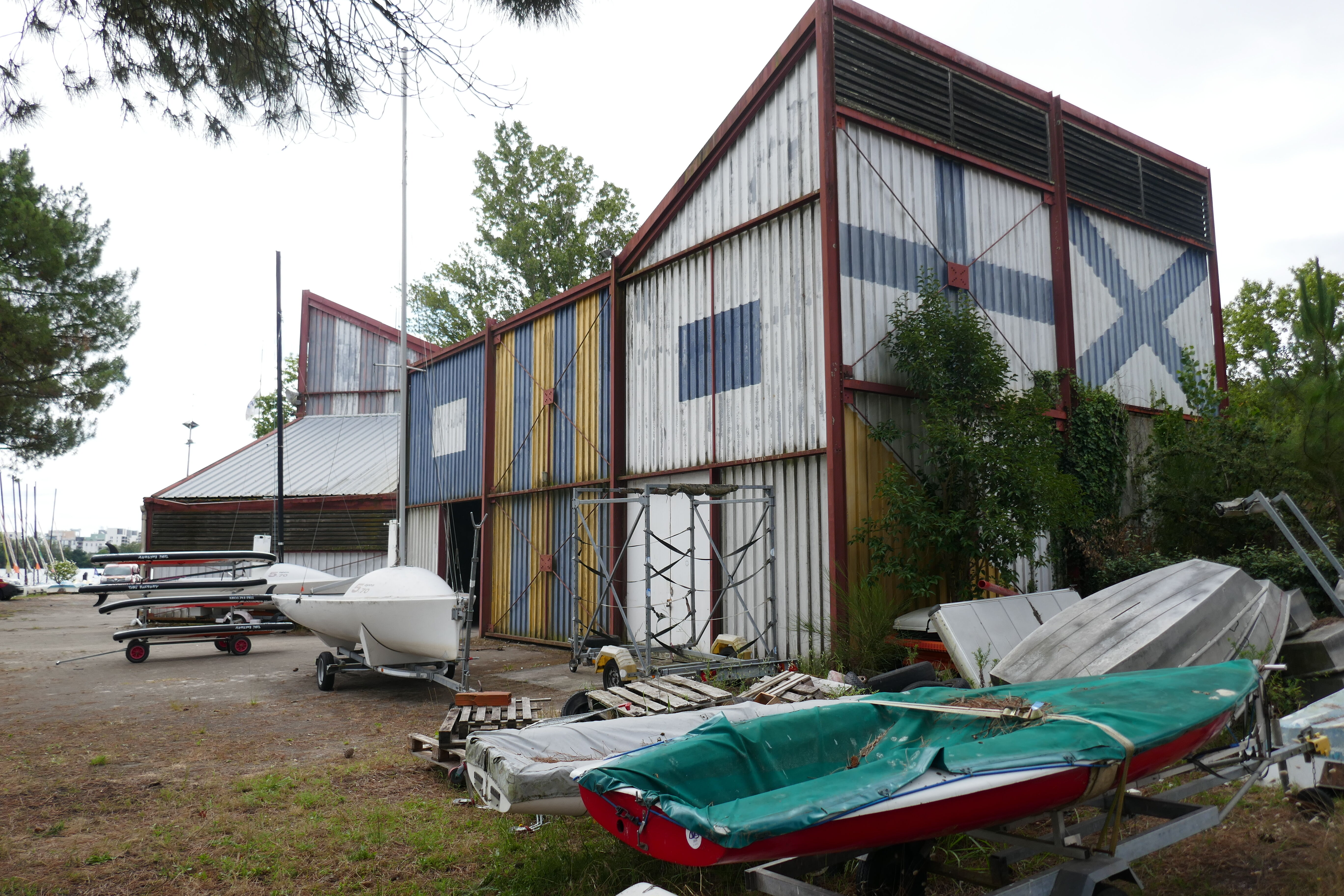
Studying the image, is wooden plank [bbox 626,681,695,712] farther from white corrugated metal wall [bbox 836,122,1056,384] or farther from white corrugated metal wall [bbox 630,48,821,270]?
white corrugated metal wall [bbox 630,48,821,270]

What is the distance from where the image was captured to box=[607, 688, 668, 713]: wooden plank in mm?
6660

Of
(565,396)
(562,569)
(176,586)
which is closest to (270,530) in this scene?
(176,586)

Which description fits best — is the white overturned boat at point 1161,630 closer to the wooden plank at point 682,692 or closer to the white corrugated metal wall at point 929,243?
the wooden plank at point 682,692

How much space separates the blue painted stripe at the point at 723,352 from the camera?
11.3 metres

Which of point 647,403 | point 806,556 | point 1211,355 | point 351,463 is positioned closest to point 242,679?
point 647,403

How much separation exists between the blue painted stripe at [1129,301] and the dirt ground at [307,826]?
368 inches

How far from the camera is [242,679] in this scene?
12000 millimetres

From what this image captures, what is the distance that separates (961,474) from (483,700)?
579 cm

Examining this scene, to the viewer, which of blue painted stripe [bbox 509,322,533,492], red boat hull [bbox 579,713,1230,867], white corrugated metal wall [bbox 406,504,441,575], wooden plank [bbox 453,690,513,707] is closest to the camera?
red boat hull [bbox 579,713,1230,867]

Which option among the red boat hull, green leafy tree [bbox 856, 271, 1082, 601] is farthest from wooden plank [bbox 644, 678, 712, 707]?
the red boat hull

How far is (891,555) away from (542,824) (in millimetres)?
5740

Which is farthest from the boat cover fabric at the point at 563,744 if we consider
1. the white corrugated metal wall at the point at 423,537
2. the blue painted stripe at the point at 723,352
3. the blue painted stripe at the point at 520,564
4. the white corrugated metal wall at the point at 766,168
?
the white corrugated metal wall at the point at 423,537

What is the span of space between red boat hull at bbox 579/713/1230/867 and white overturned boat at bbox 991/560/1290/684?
11.7 feet

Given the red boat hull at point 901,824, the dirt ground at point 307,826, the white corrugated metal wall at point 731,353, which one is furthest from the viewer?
the white corrugated metal wall at point 731,353
